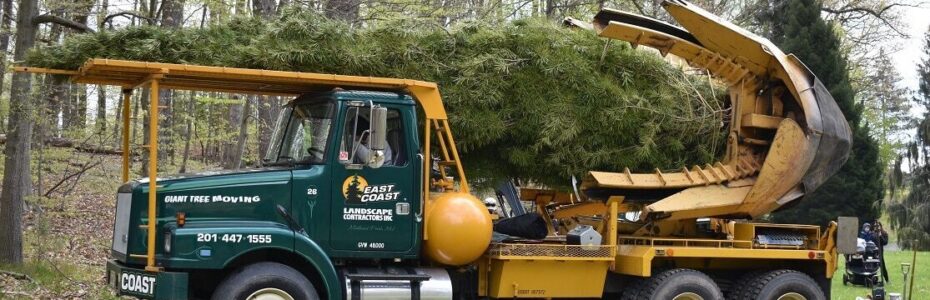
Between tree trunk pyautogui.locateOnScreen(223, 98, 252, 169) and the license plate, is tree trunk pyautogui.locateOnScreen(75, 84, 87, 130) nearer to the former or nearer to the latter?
tree trunk pyautogui.locateOnScreen(223, 98, 252, 169)

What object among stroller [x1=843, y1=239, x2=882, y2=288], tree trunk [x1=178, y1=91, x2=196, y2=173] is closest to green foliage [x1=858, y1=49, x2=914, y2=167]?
stroller [x1=843, y1=239, x2=882, y2=288]

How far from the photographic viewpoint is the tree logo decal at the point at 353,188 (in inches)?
340

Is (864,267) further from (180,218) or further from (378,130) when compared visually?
(180,218)

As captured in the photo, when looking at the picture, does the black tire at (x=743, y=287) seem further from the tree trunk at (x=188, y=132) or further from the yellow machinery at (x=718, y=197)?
the tree trunk at (x=188, y=132)

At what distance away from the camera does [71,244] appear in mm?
17250

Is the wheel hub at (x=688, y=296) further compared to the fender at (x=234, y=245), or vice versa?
the wheel hub at (x=688, y=296)

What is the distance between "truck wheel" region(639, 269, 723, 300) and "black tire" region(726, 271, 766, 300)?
50 centimetres

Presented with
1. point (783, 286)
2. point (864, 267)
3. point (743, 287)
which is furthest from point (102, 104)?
point (783, 286)

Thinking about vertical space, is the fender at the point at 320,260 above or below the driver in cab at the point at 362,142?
below

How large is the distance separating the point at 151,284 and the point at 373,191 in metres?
2.04

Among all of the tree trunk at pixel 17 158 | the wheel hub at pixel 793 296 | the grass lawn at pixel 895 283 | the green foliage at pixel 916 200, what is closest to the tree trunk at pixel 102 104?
the tree trunk at pixel 17 158

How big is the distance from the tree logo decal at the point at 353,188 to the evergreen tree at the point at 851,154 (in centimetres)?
1729

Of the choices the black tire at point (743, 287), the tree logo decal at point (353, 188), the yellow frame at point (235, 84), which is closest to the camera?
the yellow frame at point (235, 84)

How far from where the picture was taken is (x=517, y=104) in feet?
32.9
